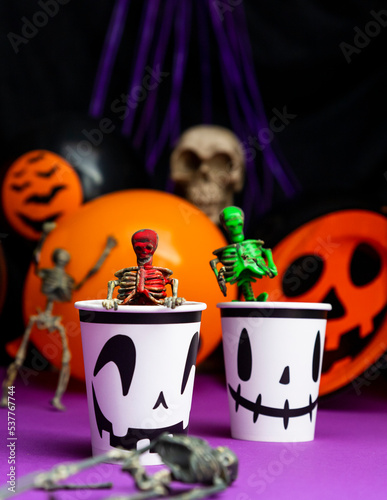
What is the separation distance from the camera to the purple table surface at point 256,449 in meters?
1.06

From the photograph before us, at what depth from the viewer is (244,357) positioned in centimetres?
142

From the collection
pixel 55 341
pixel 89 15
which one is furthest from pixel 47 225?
pixel 89 15

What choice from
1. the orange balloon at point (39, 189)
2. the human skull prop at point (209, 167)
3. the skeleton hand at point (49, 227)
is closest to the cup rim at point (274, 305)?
the skeleton hand at point (49, 227)

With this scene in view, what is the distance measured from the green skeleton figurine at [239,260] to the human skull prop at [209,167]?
36.2 inches

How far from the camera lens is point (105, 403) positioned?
48.3 inches

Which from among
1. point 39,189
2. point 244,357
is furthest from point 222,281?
point 39,189

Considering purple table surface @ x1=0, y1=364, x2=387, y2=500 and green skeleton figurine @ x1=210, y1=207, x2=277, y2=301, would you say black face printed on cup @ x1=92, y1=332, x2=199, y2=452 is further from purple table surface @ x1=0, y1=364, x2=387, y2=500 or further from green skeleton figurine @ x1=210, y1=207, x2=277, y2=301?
green skeleton figurine @ x1=210, y1=207, x2=277, y2=301

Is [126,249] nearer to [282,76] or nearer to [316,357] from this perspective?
[316,357]

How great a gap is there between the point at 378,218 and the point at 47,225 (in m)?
0.90

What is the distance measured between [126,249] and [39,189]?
1.59ft

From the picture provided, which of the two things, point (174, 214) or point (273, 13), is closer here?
point (174, 214)

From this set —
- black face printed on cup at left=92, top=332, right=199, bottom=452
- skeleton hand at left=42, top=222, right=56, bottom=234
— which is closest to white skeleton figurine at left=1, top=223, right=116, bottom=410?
skeleton hand at left=42, top=222, right=56, bottom=234

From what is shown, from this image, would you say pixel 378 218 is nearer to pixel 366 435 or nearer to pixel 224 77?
pixel 366 435

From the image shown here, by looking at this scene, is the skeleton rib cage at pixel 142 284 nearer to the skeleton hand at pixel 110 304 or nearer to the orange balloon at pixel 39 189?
the skeleton hand at pixel 110 304
